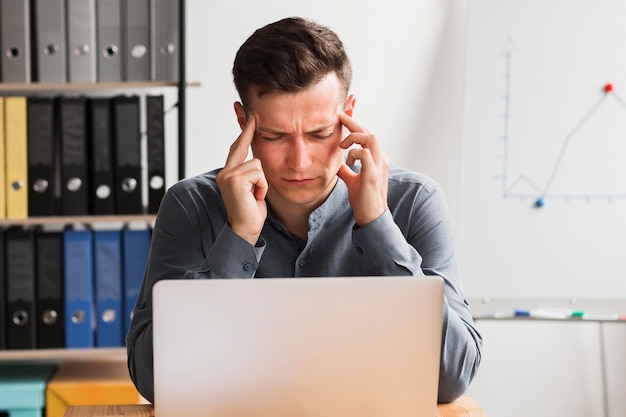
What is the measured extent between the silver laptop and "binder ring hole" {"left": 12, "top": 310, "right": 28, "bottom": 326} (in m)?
1.65

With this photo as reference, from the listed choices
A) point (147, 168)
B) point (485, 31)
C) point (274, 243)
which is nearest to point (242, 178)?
point (274, 243)

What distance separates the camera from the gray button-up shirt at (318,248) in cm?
137

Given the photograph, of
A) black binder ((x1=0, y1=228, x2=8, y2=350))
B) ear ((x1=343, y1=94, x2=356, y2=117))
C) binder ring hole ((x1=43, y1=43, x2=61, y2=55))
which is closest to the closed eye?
ear ((x1=343, y1=94, x2=356, y2=117))

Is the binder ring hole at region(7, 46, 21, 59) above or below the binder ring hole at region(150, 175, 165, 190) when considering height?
above

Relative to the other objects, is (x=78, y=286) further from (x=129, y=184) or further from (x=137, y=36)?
(x=137, y=36)

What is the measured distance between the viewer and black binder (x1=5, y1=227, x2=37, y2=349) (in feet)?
8.13

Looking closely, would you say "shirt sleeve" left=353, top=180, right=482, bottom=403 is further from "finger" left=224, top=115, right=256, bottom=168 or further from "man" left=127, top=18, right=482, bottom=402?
"finger" left=224, top=115, right=256, bottom=168

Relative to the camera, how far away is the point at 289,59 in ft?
4.68

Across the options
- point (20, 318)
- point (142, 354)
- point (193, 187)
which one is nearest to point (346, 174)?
point (193, 187)

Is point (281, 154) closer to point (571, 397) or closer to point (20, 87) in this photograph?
point (20, 87)

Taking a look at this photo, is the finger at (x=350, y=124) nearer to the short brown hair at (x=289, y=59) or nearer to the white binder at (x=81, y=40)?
the short brown hair at (x=289, y=59)

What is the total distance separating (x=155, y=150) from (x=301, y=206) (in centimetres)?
101

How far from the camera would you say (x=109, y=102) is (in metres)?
2.44

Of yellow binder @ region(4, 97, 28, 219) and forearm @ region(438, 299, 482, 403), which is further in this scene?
yellow binder @ region(4, 97, 28, 219)
